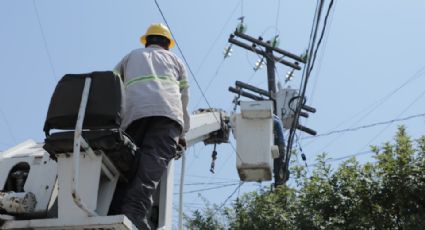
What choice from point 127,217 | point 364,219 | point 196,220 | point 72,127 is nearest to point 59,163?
point 72,127

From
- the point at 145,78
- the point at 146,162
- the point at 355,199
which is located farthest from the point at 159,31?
the point at 355,199

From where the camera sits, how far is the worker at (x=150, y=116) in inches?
164

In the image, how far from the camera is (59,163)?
3.93 metres

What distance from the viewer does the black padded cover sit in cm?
392

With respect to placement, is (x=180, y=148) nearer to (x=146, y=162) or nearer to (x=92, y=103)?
(x=146, y=162)

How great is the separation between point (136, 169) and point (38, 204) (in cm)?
63

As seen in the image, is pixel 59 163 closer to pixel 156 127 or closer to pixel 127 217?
pixel 127 217

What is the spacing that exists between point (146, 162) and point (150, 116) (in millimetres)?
359

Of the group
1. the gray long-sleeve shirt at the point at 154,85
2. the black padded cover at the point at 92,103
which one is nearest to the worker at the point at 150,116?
the gray long-sleeve shirt at the point at 154,85

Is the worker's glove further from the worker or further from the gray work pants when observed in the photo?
the gray work pants

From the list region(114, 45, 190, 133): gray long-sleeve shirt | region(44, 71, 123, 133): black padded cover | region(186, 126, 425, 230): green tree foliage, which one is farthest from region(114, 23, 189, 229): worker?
region(186, 126, 425, 230): green tree foliage

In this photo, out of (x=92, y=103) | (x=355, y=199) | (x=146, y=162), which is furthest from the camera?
(x=355, y=199)

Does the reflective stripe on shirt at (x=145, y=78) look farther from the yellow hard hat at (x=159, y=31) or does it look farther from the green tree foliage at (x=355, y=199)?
the green tree foliage at (x=355, y=199)

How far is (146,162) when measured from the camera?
13.9 ft
